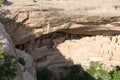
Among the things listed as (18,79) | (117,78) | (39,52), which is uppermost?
(18,79)

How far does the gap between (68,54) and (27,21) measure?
10.4ft

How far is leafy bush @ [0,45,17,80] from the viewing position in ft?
38.1

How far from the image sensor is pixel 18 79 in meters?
12.4

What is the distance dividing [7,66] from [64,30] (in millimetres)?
7337

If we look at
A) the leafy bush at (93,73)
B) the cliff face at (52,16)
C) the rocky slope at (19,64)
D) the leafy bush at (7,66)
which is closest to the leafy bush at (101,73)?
the leafy bush at (93,73)

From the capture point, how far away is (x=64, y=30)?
61.9 feet

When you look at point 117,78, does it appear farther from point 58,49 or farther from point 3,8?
point 3,8

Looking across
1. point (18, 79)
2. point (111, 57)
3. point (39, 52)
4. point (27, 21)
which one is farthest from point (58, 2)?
point (18, 79)

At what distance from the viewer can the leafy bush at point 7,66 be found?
11609mm

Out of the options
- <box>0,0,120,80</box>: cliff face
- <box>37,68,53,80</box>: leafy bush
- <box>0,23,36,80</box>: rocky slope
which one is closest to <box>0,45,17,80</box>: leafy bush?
<box>0,23,36,80</box>: rocky slope

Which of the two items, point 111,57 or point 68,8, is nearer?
point 68,8

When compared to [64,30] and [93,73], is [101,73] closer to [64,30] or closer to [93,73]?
[93,73]

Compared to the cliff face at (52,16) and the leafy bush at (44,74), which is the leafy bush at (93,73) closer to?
the leafy bush at (44,74)

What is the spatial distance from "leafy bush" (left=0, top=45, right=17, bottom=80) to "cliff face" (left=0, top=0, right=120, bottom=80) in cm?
403
